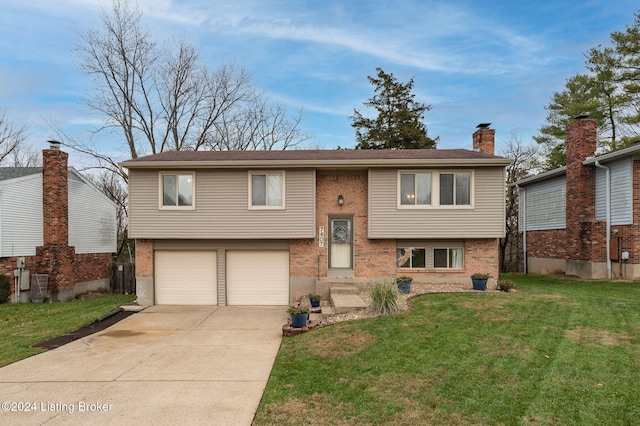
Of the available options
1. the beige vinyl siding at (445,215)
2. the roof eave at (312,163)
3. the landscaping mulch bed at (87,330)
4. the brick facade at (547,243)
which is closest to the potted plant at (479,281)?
→ the beige vinyl siding at (445,215)

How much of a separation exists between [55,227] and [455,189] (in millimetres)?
16200

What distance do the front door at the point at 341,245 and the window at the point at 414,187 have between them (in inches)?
77.8

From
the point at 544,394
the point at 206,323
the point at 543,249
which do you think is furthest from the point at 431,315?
the point at 543,249

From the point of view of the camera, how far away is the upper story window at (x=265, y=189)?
11.8 m

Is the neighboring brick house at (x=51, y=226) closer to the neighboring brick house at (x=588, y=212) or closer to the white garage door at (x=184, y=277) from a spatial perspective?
the white garage door at (x=184, y=277)

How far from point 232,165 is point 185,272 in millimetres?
4091

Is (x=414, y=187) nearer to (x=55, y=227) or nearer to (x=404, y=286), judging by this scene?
(x=404, y=286)

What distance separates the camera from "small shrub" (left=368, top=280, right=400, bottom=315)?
27.2 ft

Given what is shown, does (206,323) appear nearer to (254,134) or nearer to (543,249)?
(543,249)

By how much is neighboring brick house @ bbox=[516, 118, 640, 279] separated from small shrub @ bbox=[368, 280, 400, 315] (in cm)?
994

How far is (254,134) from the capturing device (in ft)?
87.4

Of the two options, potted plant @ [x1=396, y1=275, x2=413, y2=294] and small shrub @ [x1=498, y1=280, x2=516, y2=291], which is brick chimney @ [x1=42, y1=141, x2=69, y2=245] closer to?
potted plant @ [x1=396, y1=275, x2=413, y2=294]

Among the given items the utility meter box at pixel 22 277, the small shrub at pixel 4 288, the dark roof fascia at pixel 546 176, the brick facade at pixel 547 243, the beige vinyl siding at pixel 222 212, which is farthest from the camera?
the brick facade at pixel 547 243

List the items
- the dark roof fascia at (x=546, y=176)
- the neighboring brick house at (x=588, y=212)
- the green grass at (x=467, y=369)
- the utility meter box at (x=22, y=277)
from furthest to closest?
1. the dark roof fascia at (x=546, y=176)
2. the utility meter box at (x=22, y=277)
3. the neighboring brick house at (x=588, y=212)
4. the green grass at (x=467, y=369)
